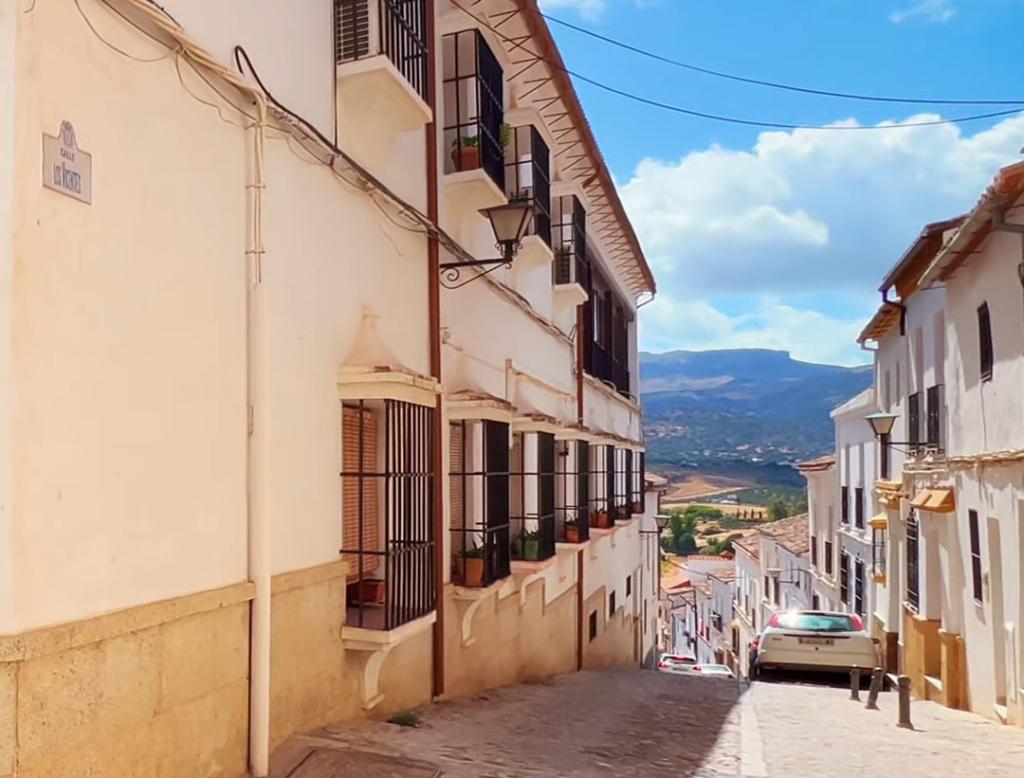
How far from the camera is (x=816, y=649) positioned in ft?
51.4

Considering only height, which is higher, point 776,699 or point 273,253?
point 273,253

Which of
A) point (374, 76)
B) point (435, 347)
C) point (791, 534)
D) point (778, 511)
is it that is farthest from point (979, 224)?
point (778, 511)

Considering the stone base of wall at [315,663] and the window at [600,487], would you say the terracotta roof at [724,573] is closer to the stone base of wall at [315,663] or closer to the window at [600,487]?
the window at [600,487]

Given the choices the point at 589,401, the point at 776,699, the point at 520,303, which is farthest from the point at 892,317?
the point at 520,303

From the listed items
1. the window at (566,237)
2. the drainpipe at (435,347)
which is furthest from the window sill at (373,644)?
the window at (566,237)

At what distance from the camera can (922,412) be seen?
14.1 m

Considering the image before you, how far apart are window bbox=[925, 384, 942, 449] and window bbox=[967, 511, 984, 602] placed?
74.4 inches

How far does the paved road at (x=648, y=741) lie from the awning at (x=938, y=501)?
8.40 ft

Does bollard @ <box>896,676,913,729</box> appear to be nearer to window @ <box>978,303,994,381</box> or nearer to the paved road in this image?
the paved road

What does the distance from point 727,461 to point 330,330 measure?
416 ft

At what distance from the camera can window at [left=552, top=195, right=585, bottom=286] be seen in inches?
520

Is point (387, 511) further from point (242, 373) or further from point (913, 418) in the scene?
point (913, 418)

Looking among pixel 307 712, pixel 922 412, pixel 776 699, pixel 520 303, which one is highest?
pixel 520 303

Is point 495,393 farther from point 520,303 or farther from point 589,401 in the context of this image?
point 589,401
